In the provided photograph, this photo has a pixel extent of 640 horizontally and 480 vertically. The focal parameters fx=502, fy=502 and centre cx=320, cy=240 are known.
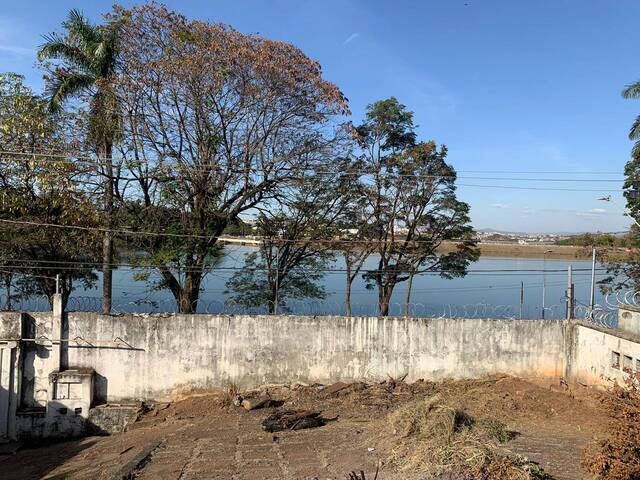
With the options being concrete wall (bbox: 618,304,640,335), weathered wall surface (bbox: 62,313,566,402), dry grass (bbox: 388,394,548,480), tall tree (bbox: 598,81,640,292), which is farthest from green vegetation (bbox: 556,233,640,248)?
dry grass (bbox: 388,394,548,480)

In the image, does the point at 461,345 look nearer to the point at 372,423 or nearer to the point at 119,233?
the point at 372,423

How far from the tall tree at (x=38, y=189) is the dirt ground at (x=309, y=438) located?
15.7 ft

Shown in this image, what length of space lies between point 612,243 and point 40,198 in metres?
18.0

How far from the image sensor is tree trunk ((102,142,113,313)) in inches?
520

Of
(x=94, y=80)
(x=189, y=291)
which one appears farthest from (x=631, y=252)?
(x=94, y=80)

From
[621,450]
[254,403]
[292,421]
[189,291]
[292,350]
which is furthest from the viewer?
[189,291]

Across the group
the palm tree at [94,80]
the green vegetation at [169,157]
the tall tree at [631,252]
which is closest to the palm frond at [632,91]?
the tall tree at [631,252]

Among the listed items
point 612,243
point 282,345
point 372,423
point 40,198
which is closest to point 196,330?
point 282,345

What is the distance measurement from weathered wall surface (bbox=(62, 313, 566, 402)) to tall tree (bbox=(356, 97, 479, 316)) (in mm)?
3971

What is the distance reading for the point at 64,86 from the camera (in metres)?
13.8

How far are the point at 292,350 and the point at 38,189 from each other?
823 centimetres

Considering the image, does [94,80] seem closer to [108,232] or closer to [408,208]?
[108,232]

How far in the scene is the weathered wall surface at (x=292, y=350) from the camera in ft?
38.7

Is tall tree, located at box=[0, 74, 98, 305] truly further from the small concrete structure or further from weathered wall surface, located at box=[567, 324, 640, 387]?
weathered wall surface, located at box=[567, 324, 640, 387]
